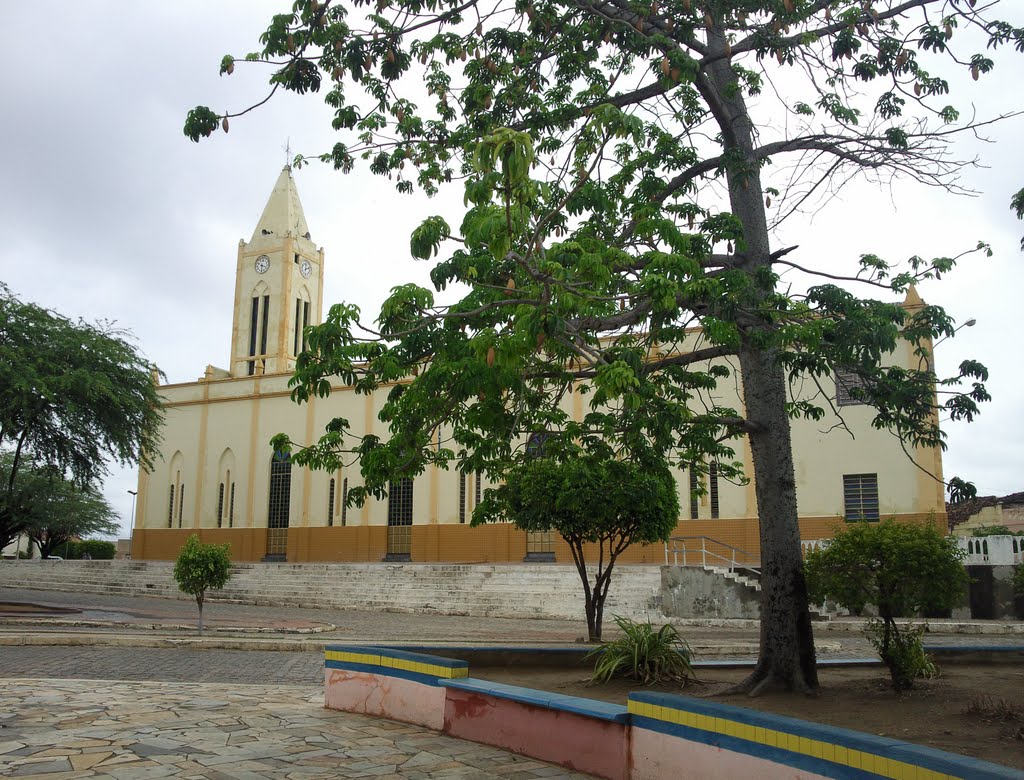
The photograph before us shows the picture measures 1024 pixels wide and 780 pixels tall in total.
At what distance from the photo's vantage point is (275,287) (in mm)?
Answer: 50906

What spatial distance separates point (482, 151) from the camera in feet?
16.0

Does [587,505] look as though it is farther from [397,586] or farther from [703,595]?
[397,586]

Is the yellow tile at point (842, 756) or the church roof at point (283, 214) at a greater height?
the church roof at point (283, 214)

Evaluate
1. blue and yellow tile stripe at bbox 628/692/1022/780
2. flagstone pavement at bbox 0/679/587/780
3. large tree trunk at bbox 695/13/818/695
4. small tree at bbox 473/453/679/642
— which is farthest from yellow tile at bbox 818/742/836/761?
small tree at bbox 473/453/679/642

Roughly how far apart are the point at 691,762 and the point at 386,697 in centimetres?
347

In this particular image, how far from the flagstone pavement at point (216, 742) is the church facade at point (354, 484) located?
16.2 meters

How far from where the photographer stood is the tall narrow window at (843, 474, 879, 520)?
78.3 feet

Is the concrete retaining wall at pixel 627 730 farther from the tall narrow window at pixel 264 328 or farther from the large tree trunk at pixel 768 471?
the tall narrow window at pixel 264 328

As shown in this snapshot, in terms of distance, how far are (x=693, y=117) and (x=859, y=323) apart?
12.8ft

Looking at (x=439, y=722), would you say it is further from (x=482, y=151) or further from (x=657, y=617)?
(x=657, y=617)

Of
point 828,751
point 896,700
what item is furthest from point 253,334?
point 828,751

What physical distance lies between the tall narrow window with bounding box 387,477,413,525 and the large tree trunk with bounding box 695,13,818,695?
2261cm

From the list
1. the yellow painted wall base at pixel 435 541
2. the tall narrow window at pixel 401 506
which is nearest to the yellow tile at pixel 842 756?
the yellow painted wall base at pixel 435 541

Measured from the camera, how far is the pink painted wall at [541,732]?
591cm
